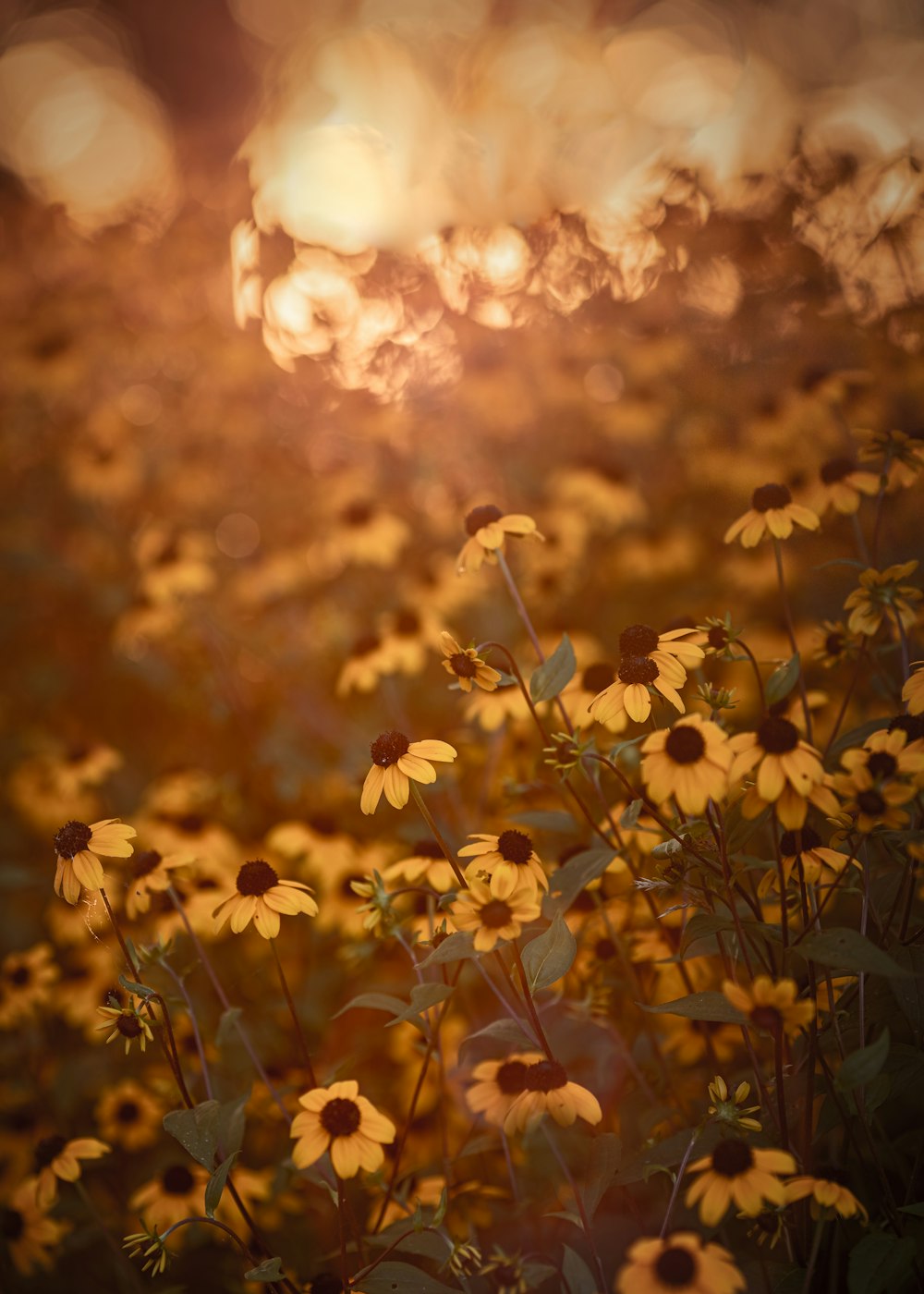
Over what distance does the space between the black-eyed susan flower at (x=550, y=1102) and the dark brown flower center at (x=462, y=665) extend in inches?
24.7

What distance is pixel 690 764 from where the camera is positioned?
1.25 m

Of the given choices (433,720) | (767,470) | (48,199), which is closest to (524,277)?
(767,470)

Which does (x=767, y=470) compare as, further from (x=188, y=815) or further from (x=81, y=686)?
(x=81, y=686)

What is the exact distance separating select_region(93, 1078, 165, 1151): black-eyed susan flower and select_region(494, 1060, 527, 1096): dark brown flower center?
1.26 metres

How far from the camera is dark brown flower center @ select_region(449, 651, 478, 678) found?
145 cm

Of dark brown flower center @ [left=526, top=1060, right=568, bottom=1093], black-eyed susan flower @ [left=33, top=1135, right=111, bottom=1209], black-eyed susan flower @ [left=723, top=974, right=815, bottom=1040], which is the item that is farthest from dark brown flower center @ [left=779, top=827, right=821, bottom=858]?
black-eyed susan flower @ [left=33, top=1135, right=111, bottom=1209]

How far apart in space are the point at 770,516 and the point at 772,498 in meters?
0.05

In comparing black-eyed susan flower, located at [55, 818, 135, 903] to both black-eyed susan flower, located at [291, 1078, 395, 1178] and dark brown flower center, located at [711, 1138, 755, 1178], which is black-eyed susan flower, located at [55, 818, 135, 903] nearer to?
black-eyed susan flower, located at [291, 1078, 395, 1178]

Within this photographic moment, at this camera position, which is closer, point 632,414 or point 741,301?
point 741,301

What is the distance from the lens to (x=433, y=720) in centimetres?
381

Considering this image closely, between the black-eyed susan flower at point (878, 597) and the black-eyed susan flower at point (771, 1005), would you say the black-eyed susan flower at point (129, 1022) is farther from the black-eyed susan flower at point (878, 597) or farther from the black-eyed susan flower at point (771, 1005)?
the black-eyed susan flower at point (878, 597)

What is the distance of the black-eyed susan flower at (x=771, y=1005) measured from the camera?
1142 mm

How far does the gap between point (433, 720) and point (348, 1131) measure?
2454 mm

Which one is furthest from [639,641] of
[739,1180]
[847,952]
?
[739,1180]
